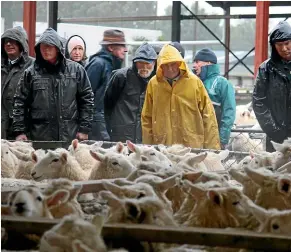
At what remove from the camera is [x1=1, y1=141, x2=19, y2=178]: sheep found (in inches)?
259

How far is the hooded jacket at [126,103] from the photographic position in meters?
8.98

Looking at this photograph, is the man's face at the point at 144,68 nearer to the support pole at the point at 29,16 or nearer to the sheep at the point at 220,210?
the support pole at the point at 29,16

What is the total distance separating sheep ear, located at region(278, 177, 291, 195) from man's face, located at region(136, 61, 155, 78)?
462 centimetres

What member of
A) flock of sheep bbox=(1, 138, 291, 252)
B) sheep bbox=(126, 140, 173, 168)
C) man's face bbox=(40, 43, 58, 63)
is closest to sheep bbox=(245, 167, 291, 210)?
flock of sheep bbox=(1, 138, 291, 252)

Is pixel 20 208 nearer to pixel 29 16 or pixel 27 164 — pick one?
pixel 27 164

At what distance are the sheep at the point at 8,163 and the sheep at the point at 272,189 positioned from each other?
2630 millimetres

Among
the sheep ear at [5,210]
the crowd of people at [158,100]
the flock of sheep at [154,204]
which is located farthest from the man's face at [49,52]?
the sheep ear at [5,210]

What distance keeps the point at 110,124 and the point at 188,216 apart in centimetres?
479

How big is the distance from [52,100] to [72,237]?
5120 millimetres

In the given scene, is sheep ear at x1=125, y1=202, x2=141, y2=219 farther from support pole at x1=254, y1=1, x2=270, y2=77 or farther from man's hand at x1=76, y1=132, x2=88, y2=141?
support pole at x1=254, y1=1, x2=270, y2=77

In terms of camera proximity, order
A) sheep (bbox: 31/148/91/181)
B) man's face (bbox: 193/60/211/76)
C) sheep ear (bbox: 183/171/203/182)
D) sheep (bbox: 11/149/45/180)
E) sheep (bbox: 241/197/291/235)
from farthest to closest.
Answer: man's face (bbox: 193/60/211/76), sheep (bbox: 11/149/45/180), sheep (bbox: 31/148/91/181), sheep ear (bbox: 183/171/203/182), sheep (bbox: 241/197/291/235)

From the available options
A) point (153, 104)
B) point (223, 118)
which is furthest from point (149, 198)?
point (223, 118)

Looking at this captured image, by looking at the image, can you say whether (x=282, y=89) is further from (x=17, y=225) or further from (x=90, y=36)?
(x=90, y=36)

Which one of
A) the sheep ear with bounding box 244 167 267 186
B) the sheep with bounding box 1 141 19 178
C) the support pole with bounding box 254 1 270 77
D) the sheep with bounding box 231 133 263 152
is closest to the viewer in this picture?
the sheep ear with bounding box 244 167 267 186
